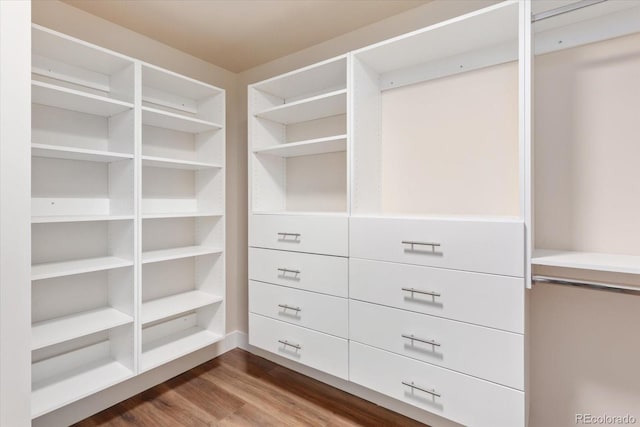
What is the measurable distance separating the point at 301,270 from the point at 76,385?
1.29 metres

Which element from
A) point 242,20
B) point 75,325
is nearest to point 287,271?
point 75,325

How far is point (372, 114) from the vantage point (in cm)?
196

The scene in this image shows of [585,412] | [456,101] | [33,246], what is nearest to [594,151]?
[456,101]

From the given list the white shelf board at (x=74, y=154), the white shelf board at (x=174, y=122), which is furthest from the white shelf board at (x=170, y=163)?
the white shelf board at (x=174, y=122)

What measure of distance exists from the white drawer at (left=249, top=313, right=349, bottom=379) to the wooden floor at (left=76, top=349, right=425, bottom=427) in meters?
0.27

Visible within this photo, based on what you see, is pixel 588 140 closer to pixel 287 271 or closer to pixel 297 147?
pixel 297 147

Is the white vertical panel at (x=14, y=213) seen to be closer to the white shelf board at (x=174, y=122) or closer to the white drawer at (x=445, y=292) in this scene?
the white shelf board at (x=174, y=122)

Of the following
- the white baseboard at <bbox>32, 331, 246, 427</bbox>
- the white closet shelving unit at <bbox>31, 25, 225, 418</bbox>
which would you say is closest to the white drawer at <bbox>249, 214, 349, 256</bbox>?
the white closet shelving unit at <bbox>31, 25, 225, 418</bbox>

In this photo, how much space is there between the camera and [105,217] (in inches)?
66.8

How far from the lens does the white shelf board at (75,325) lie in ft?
5.11

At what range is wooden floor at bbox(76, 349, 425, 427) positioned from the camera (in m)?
1.81

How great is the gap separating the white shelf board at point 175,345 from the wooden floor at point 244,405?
0.87 feet

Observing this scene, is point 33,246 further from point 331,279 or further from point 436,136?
point 436,136

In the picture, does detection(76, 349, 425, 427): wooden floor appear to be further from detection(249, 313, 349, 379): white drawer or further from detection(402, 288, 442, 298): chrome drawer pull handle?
detection(402, 288, 442, 298): chrome drawer pull handle
